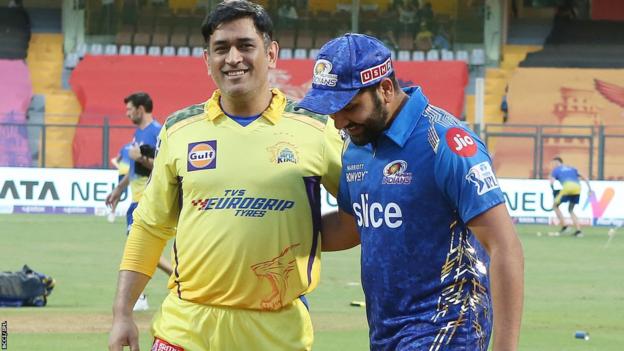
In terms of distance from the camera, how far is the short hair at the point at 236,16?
226 inches

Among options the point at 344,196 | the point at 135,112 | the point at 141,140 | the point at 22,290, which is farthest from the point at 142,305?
the point at 344,196

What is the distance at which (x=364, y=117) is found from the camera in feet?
16.6

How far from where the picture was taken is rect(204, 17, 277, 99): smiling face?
5723 mm

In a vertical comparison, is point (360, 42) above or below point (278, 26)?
above

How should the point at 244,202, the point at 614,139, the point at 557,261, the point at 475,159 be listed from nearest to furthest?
the point at 475,159, the point at 244,202, the point at 557,261, the point at 614,139

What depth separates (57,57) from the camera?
46.3m

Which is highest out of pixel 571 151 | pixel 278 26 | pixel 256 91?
pixel 256 91

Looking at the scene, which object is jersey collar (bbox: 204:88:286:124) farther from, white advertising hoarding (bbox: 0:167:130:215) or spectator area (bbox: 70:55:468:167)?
spectator area (bbox: 70:55:468:167)

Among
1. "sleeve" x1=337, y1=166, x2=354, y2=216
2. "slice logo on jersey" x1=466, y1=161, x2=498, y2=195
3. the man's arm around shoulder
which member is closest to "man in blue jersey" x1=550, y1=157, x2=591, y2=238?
the man's arm around shoulder

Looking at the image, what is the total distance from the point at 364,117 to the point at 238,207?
0.87m

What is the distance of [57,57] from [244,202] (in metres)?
41.6

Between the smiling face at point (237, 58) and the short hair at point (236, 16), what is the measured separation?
0.02m

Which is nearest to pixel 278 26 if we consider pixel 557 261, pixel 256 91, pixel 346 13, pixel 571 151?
pixel 346 13

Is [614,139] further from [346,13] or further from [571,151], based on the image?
[346,13]
